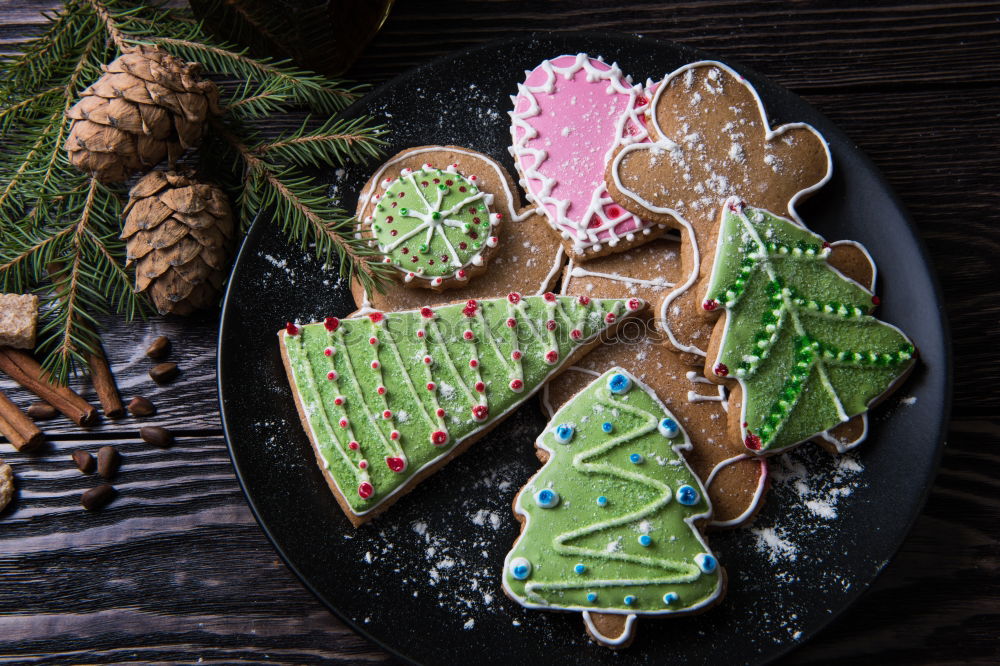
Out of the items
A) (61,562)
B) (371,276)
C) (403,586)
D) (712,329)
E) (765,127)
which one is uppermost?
(765,127)

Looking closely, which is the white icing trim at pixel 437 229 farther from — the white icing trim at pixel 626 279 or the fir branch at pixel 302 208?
the white icing trim at pixel 626 279

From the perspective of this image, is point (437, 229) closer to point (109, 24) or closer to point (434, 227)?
point (434, 227)

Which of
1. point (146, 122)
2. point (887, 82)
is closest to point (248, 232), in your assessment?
point (146, 122)

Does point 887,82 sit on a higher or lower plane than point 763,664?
higher

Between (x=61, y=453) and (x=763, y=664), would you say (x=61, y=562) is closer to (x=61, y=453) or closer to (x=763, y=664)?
(x=61, y=453)

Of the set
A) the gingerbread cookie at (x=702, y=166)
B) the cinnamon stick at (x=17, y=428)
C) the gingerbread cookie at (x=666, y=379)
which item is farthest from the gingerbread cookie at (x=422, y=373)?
the cinnamon stick at (x=17, y=428)

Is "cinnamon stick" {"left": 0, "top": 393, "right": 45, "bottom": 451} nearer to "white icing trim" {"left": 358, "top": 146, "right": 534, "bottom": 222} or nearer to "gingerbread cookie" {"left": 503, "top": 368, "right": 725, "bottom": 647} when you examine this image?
"white icing trim" {"left": 358, "top": 146, "right": 534, "bottom": 222}
